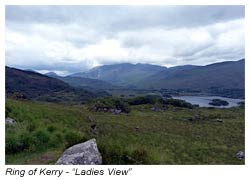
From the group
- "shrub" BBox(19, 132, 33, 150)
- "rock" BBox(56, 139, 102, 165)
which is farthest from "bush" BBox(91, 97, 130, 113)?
"rock" BBox(56, 139, 102, 165)

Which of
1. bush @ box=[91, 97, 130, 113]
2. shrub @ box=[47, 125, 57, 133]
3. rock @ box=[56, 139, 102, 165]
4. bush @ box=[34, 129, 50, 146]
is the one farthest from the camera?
bush @ box=[91, 97, 130, 113]

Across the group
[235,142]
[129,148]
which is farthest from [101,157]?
[235,142]

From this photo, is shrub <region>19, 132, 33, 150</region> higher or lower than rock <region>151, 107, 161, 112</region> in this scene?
higher

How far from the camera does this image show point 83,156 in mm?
5965

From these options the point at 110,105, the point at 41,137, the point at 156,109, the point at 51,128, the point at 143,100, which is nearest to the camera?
the point at 41,137

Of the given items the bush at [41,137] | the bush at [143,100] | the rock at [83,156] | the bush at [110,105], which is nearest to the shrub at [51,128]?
the bush at [41,137]

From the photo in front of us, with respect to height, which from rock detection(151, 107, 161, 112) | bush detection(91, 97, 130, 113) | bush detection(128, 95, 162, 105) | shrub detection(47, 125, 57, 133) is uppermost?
shrub detection(47, 125, 57, 133)

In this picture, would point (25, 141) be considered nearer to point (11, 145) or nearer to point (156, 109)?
point (11, 145)

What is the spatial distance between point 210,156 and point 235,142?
27.8 feet

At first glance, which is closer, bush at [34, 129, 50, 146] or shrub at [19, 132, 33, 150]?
shrub at [19, 132, 33, 150]

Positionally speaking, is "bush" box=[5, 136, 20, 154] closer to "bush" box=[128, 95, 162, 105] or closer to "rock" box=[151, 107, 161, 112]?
"rock" box=[151, 107, 161, 112]

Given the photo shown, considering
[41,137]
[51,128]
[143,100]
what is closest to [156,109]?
[143,100]

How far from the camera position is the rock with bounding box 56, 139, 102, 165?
19.2ft
